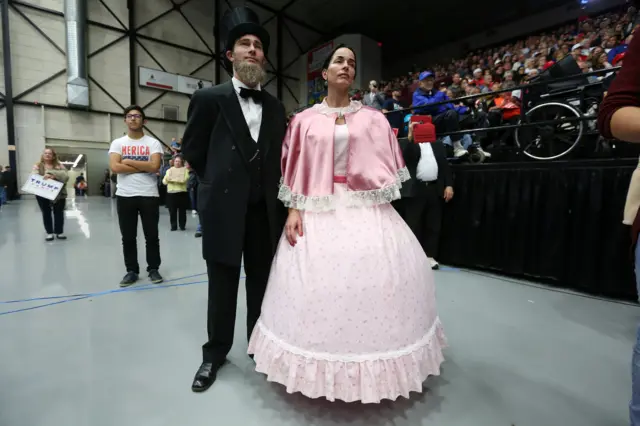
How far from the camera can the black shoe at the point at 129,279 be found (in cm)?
289

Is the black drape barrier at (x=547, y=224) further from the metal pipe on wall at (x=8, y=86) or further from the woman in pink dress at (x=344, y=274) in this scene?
the metal pipe on wall at (x=8, y=86)

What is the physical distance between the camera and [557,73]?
3.46 metres

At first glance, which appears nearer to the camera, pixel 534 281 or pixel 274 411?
→ pixel 274 411

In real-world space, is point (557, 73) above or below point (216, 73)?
below

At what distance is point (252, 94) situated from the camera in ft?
5.11

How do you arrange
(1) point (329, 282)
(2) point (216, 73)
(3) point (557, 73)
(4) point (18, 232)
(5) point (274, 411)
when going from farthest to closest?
(2) point (216, 73) < (4) point (18, 232) < (3) point (557, 73) < (5) point (274, 411) < (1) point (329, 282)

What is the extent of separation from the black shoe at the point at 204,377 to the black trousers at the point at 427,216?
2500mm

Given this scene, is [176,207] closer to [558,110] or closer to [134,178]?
[134,178]

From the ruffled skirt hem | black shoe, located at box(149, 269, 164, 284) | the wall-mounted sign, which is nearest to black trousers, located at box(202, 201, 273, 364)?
the ruffled skirt hem

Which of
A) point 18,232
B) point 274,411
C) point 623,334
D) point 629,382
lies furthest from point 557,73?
point 18,232

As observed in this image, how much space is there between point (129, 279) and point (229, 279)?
1.81 meters

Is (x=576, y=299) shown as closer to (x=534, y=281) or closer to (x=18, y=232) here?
(x=534, y=281)

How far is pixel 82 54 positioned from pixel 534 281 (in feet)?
41.9

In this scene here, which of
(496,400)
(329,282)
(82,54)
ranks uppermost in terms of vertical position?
(82,54)
